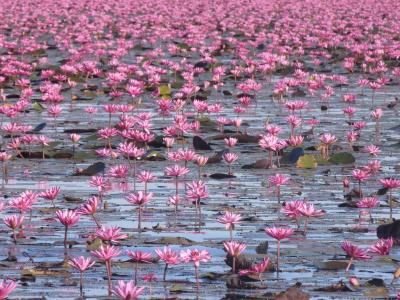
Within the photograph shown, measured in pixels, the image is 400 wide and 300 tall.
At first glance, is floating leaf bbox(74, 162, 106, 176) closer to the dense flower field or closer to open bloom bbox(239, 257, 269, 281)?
the dense flower field

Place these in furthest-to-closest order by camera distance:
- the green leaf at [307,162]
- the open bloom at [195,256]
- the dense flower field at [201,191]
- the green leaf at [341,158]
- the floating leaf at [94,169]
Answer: the green leaf at [341,158]
the green leaf at [307,162]
the floating leaf at [94,169]
the dense flower field at [201,191]
the open bloom at [195,256]

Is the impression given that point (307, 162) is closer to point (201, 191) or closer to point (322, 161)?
point (322, 161)

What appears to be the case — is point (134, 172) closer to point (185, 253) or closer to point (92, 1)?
point (185, 253)

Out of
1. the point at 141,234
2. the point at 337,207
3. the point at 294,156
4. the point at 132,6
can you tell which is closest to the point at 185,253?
the point at 141,234

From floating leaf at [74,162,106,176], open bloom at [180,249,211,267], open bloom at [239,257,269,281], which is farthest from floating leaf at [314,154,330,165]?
open bloom at [180,249,211,267]

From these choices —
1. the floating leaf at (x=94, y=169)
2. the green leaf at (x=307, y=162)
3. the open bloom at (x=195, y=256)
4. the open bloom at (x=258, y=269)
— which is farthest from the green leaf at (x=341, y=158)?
the open bloom at (x=195, y=256)

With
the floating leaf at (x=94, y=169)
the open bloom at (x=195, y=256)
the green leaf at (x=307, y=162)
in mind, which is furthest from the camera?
the green leaf at (x=307, y=162)

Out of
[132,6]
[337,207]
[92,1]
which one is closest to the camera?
[337,207]

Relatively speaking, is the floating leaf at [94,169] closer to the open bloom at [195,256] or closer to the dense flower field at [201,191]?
the dense flower field at [201,191]

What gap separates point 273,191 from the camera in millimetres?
8797

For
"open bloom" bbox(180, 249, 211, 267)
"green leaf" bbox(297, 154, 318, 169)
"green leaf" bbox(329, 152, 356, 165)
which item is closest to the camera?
"open bloom" bbox(180, 249, 211, 267)

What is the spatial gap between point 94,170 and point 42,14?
2837 cm

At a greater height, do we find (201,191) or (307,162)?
(201,191)

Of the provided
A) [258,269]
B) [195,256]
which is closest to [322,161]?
[258,269]
